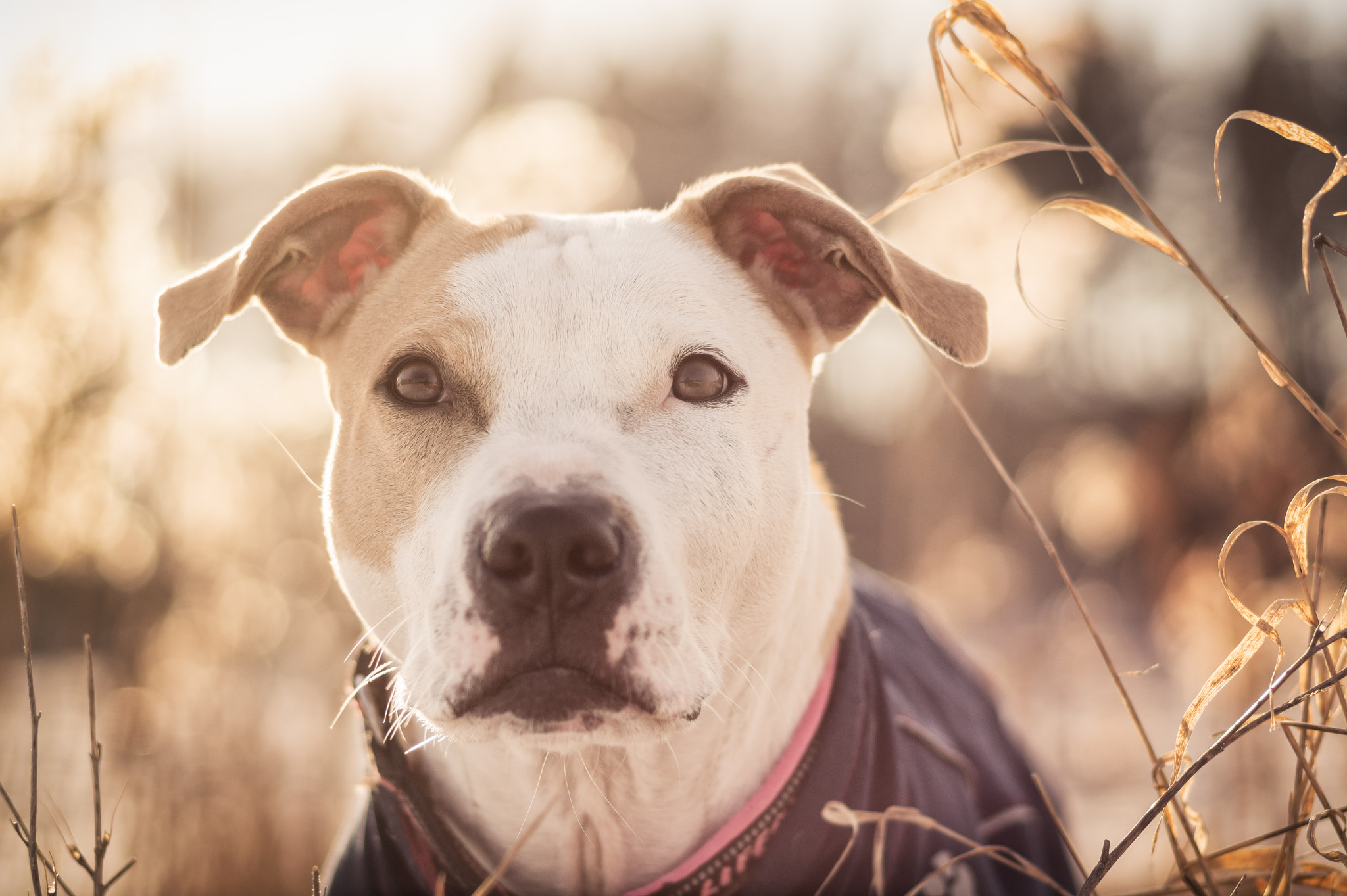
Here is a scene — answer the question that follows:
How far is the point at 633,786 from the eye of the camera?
7.98 ft

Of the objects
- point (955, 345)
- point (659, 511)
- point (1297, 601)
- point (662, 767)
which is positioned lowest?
point (662, 767)

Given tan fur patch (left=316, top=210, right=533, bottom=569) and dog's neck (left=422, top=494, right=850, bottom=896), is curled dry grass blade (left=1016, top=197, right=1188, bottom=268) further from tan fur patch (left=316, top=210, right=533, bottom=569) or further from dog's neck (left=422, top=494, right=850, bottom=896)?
tan fur patch (left=316, top=210, right=533, bottom=569)

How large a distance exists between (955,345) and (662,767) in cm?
141

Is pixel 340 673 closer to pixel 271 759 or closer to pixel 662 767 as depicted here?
pixel 271 759

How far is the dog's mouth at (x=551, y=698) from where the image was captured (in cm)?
180

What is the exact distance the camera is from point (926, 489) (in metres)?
8.77

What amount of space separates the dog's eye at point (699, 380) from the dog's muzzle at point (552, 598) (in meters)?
0.56

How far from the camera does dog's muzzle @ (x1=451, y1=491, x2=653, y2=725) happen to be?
172cm

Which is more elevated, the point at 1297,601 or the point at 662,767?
the point at 1297,601

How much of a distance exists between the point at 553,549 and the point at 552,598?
0.36 ft

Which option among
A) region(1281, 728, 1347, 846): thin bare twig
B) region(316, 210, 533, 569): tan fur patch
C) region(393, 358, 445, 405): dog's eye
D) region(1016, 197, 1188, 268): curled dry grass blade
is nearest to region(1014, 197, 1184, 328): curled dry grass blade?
region(1016, 197, 1188, 268): curled dry grass blade

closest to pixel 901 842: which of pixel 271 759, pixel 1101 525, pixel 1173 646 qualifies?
pixel 271 759

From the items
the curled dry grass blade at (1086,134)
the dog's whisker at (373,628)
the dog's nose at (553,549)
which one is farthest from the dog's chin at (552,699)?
the curled dry grass blade at (1086,134)

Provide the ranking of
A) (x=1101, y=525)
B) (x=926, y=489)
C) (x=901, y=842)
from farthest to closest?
(x=926, y=489), (x=1101, y=525), (x=901, y=842)
